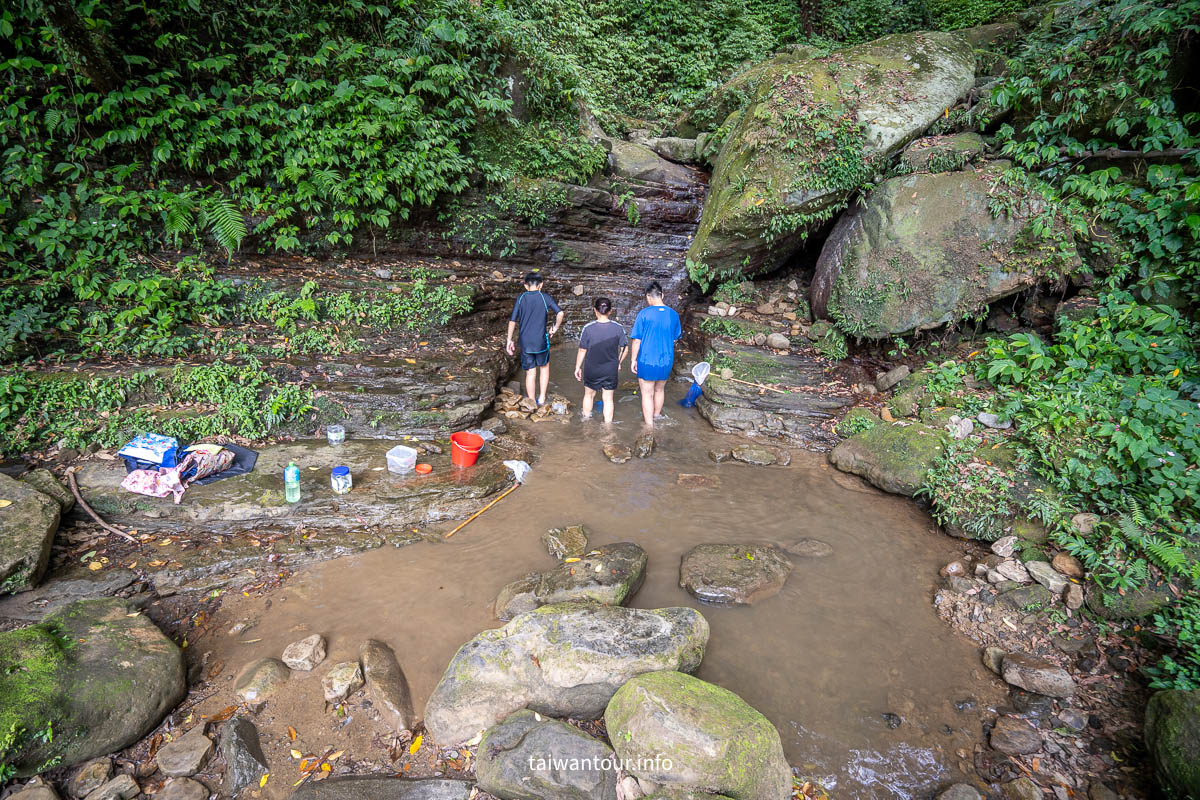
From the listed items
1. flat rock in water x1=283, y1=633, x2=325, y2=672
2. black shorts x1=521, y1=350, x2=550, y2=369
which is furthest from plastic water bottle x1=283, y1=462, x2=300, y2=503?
black shorts x1=521, y1=350, x2=550, y2=369

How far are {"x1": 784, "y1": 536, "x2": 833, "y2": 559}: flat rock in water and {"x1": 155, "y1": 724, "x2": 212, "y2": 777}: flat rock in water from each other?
480 centimetres

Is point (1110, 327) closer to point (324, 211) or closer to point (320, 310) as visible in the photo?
point (320, 310)

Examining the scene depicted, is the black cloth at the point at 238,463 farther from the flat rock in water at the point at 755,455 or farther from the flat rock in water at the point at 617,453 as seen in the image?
the flat rock in water at the point at 755,455

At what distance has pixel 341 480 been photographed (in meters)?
5.25

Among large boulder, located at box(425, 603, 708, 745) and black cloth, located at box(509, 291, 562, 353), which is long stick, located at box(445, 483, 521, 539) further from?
black cloth, located at box(509, 291, 562, 353)

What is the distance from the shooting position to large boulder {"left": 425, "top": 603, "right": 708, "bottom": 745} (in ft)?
10.9

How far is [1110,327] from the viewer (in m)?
6.21

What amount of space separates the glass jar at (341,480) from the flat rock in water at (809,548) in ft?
14.9

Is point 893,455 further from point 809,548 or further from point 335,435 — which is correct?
point 335,435

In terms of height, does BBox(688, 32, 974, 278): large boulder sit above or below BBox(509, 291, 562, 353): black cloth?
above

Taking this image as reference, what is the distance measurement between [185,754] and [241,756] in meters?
0.34

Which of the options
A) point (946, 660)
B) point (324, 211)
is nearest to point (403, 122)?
point (324, 211)

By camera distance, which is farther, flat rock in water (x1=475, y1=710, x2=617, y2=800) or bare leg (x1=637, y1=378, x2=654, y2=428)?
bare leg (x1=637, y1=378, x2=654, y2=428)

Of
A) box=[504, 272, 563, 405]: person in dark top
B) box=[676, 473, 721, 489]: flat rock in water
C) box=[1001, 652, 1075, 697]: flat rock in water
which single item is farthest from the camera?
box=[504, 272, 563, 405]: person in dark top
